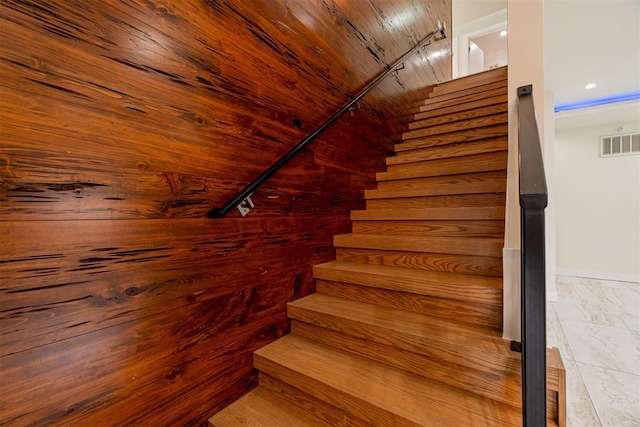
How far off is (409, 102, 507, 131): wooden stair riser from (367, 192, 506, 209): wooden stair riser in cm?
117

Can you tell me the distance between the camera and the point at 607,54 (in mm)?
3264

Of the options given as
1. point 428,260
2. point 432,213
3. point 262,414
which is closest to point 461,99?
point 432,213

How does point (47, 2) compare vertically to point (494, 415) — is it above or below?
above

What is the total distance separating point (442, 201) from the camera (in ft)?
6.31

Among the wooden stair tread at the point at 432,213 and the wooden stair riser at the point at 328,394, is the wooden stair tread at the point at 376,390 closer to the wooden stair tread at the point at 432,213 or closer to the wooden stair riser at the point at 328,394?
the wooden stair riser at the point at 328,394

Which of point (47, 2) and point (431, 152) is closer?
point (47, 2)

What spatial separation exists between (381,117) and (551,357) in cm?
202

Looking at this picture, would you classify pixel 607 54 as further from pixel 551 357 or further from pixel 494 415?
pixel 494 415

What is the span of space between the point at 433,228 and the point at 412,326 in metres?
0.74

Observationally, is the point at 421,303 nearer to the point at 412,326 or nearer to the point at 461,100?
the point at 412,326

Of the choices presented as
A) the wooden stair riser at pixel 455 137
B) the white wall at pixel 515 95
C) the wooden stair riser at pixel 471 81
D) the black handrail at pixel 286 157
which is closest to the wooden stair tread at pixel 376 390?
A: the white wall at pixel 515 95

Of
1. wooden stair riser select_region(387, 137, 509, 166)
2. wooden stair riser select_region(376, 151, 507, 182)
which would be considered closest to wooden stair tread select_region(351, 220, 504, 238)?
wooden stair riser select_region(376, 151, 507, 182)

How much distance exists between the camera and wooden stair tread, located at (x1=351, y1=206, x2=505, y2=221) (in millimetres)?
1616

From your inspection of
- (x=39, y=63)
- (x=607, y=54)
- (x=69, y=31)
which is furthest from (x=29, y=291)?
(x=607, y=54)
